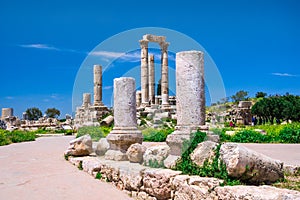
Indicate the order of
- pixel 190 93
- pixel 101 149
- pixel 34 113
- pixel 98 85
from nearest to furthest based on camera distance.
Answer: pixel 190 93, pixel 101 149, pixel 98 85, pixel 34 113

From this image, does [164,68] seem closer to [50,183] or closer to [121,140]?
[121,140]

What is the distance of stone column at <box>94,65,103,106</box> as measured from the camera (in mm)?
30250

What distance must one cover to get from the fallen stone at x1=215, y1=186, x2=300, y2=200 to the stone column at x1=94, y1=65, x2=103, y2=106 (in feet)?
84.0

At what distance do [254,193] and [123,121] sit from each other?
650 centimetres

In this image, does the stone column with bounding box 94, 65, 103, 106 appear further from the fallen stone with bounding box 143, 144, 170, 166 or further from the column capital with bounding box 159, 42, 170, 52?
the fallen stone with bounding box 143, 144, 170, 166

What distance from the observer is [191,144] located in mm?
7590

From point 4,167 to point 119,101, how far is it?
4093 mm

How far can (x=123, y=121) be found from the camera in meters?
10.7

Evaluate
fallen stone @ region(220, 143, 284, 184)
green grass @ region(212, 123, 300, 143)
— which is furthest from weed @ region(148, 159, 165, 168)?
green grass @ region(212, 123, 300, 143)

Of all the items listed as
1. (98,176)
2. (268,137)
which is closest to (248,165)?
(98,176)

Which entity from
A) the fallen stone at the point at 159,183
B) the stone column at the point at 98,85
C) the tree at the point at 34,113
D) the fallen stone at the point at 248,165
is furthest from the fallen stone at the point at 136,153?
the tree at the point at 34,113

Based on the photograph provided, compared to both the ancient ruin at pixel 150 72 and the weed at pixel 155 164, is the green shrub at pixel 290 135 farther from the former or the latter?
the ancient ruin at pixel 150 72

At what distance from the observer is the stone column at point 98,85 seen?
99.2 ft

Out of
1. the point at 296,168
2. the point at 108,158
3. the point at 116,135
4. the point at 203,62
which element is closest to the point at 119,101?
the point at 116,135
